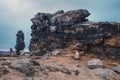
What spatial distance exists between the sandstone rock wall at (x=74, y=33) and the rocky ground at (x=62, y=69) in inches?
70.5

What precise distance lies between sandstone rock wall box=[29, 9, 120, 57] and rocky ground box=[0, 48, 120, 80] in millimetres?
1791

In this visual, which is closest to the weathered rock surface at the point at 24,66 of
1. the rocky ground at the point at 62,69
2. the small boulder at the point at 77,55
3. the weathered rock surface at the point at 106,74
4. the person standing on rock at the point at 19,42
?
the rocky ground at the point at 62,69

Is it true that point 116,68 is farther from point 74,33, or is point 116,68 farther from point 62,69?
point 74,33

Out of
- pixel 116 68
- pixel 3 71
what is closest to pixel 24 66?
pixel 3 71

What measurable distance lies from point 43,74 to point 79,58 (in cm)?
741

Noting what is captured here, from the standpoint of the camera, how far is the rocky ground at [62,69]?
22078 mm

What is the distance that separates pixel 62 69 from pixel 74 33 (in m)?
8.36

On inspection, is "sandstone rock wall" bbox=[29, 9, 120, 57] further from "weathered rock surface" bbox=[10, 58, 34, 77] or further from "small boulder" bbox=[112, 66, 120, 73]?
"weathered rock surface" bbox=[10, 58, 34, 77]

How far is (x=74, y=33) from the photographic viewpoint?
31.7 metres

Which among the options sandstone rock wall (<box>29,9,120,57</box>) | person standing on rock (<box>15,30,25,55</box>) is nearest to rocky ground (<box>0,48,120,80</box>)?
sandstone rock wall (<box>29,9,120,57</box>)

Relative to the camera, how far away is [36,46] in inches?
1486

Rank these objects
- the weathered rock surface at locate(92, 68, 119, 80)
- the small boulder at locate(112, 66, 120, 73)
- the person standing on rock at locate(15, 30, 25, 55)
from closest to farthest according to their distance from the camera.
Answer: the weathered rock surface at locate(92, 68, 119, 80), the small boulder at locate(112, 66, 120, 73), the person standing on rock at locate(15, 30, 25, 55)

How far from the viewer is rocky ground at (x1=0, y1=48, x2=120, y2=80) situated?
72.4ft

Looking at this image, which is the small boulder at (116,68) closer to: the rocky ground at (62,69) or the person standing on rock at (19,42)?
the rocky ground at (62,69)
